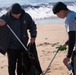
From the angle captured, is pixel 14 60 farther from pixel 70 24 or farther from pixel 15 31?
pixel 70 24

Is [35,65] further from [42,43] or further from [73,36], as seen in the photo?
[42,43]

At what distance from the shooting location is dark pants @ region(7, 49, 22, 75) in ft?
22.0

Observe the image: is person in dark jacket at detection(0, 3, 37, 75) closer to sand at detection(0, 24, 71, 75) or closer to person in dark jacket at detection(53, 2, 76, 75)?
person in dark jacket at detection(53, 2, 76, 75)

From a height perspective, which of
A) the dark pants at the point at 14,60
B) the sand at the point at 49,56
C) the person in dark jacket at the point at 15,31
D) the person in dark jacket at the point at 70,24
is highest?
the person in dark jacket at the point at 70,24

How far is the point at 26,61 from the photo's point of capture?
22.1 ft

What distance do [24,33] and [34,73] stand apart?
81 cm

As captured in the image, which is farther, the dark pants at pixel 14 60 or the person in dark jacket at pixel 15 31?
the dark pants at pixel 14 60

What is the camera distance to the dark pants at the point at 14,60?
6.71 meters

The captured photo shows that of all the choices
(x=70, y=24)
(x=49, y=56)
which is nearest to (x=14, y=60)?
(x=70, y=24)

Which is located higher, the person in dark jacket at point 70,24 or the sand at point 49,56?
the person in dark jacket at point 70,24

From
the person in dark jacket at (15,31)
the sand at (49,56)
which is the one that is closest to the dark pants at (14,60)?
the person in dark jacket at (15,31)

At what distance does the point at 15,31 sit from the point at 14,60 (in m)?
0.60

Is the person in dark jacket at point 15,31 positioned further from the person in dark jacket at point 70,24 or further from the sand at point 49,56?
the sand at point 49,56

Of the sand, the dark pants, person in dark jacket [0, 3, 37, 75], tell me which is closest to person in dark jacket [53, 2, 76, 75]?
person in dark jacket [0, 3, 37, 75]
